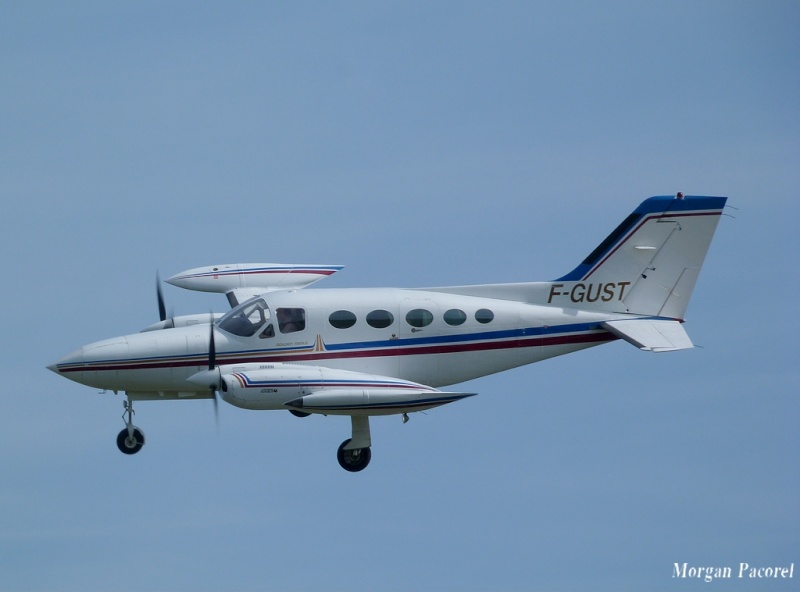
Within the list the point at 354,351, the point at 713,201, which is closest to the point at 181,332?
the point at 354,351

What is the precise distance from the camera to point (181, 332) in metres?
34.9

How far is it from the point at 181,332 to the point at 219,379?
2.15 metres

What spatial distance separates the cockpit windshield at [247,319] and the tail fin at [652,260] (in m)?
7.51

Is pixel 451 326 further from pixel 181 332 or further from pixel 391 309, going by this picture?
pixel 181 332

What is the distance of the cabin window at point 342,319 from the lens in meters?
34.8

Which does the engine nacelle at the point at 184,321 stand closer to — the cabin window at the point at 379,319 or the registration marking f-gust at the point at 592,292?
the cabin window at the point at 379,319

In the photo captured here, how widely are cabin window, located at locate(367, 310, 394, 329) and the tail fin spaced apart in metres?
4.61

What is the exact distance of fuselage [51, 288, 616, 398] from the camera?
34.5 metres

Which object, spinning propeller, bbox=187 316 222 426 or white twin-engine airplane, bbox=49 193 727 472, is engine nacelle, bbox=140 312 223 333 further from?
spinning propeller, bbox=187 316 222 426

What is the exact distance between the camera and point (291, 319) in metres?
34.7

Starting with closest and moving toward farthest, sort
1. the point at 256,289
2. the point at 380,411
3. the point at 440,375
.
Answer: the point at 380,411, the point at 440,375, the point at 256,289

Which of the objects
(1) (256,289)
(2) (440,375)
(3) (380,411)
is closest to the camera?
(3) (380,411)

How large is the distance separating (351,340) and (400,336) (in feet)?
3.91

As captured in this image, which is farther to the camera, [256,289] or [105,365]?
[256,289]
